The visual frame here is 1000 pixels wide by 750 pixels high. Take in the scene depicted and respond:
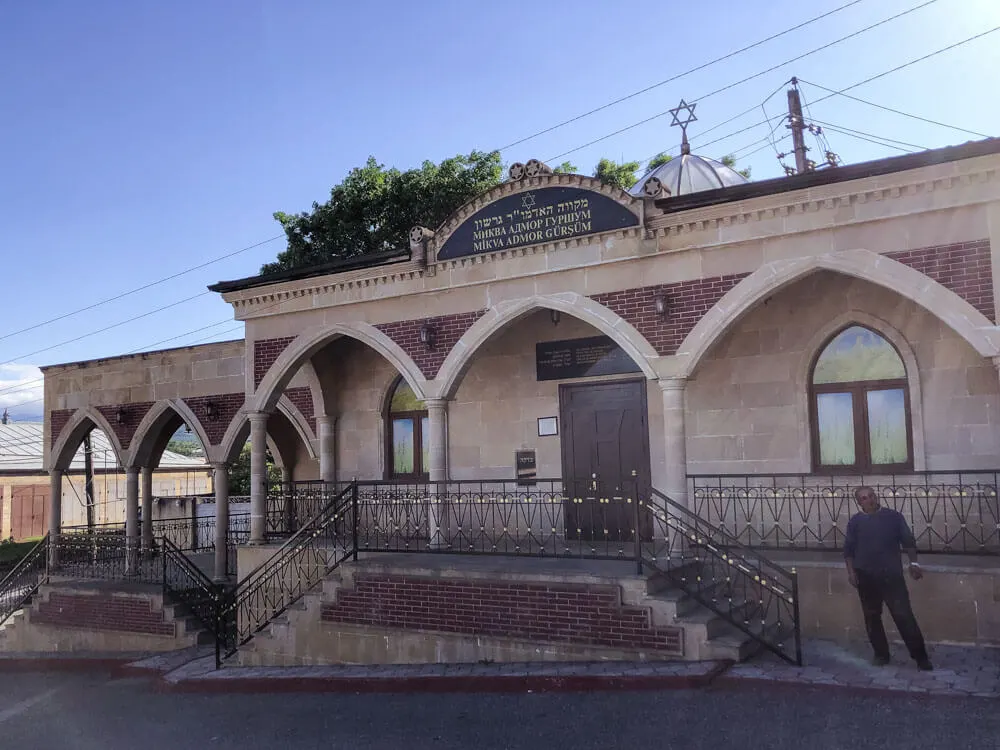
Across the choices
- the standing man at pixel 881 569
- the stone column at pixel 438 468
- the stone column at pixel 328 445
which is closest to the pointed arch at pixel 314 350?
the stone column at pixel 438 468

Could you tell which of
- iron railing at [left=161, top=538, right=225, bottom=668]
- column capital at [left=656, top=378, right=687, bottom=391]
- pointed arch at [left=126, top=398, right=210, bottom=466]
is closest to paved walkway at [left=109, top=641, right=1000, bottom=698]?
column capital at [left=656, top=378, right=687, bottom=391]

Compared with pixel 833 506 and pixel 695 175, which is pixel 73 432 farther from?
pixel 833 506

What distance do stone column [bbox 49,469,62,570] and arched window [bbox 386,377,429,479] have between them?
21.4 ft

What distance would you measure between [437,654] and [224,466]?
764cm

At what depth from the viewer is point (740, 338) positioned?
408 inches

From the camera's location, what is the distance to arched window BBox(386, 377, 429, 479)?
13281mm

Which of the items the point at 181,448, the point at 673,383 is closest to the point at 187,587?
the point at 673,383

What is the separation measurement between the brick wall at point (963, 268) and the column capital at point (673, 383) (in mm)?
2434

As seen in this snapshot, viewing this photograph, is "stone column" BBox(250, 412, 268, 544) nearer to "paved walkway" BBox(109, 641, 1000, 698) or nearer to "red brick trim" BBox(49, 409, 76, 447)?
"paved walkway" BBox(109, 641, 1000, 698)

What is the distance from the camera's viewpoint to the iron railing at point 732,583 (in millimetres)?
7434

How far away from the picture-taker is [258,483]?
11.9 meters

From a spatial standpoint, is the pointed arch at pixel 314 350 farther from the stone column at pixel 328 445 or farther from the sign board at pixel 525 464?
the sign board at pixel 525 464

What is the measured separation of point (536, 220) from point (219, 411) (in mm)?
7766

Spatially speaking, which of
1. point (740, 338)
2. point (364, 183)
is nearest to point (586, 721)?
point (740, 338)
